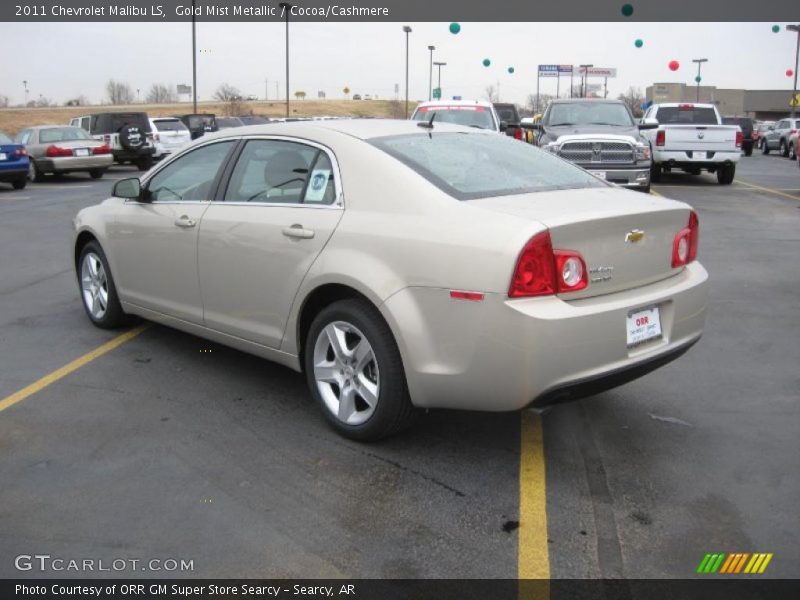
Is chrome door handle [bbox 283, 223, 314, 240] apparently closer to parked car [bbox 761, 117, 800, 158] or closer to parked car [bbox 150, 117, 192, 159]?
parked car [bbox 150, 117, 192, 159]

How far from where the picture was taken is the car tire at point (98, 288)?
602 centimetres

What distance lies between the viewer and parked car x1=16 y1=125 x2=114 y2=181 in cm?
2159

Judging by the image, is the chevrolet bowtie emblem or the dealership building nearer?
the chevrolet bowtie emblem

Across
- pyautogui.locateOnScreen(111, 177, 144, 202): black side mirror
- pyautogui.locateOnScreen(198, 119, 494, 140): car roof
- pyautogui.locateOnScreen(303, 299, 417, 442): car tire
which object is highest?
pyautogui.locateOnScreen(198, 119, 494, 140): car roof

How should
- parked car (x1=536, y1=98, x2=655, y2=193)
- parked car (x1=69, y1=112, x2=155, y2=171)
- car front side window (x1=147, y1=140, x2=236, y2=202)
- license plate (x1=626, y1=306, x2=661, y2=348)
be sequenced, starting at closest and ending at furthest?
1. license plate (x1=626, y1=306, x2=661, y2=348)
2. car front side window (x1=147, y1=140, x2=236, y2=202)
3. parked car (x1=536, y1=98, x2=655, y2=193)
4. parked car (x1=69, y1=112, x2=155, y2=171)

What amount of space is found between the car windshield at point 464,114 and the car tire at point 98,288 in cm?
1092

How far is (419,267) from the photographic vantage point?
11.9 ft

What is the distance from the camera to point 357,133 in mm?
4395

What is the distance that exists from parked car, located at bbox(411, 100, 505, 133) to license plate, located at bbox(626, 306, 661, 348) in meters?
12.9

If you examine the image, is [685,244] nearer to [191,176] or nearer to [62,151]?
[191,176]

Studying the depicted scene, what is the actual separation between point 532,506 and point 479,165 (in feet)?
6.00

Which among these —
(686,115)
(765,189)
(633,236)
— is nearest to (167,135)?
(686,115)

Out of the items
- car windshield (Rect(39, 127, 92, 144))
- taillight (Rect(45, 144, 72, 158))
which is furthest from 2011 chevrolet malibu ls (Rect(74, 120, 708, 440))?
car windshield (Rect(39, 127, 92, 144))

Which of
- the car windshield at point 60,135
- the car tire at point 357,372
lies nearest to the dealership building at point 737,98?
the car windshield at point 60,135
